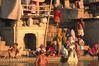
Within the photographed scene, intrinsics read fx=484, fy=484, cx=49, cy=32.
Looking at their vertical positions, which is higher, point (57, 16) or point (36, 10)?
point (36, 10)

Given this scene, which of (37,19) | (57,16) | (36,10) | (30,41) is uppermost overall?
(36,10)

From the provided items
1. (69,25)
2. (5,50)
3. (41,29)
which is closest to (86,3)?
(69,25)

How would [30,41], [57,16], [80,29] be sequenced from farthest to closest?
1. [30,41]
2. [80,29]
3. [57,16]

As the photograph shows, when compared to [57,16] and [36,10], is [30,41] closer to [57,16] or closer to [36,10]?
[36,10]

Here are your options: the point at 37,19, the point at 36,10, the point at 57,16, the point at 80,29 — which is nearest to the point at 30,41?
the point at 37,19

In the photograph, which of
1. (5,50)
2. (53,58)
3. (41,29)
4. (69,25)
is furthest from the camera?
(69,25)

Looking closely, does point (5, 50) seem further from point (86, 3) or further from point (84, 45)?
point (86, 3)

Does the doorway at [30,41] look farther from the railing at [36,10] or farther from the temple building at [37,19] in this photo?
the railing at [36,10]

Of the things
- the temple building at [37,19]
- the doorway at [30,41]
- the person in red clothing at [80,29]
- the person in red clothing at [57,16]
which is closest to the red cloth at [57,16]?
the person in red clothing at [57,16]

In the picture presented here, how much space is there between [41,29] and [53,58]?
392 cm

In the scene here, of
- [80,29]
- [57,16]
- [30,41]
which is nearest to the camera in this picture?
[57,16]

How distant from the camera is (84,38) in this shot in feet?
97.7

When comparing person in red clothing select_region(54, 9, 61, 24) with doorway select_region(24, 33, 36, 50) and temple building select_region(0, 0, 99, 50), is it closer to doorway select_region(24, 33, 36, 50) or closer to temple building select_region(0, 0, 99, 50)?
temple building select_region(0, 0, 99, 50)

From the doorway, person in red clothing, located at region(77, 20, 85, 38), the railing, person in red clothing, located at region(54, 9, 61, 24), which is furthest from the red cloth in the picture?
the doorway
